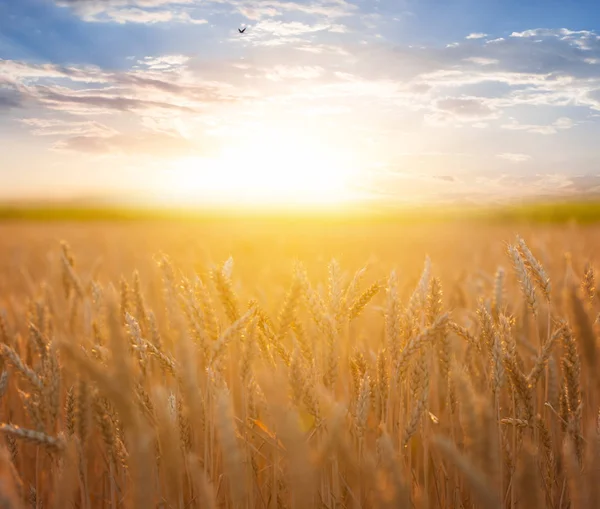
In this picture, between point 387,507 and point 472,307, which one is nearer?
point 387,507

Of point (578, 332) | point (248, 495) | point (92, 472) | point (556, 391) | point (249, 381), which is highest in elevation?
point (578, 332)

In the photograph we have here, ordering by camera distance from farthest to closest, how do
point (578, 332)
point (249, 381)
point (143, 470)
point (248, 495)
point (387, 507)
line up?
point (249, 381) < point (248, 495) < point (578, 332) < point (387, 507) < point (143, 470)

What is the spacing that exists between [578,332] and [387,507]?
0.85 metres

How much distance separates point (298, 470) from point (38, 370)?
1760mm

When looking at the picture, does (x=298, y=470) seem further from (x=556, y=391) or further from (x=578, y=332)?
(x=556, y=391)

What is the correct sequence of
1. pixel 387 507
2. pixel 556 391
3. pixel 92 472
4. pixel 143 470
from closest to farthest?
pixel 143 470
pixel 387 507
pixel 556 391
pixel 92 472

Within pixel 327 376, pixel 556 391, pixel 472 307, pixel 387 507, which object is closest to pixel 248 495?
pixel 327 376

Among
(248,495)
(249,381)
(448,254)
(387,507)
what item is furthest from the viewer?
(448,254)

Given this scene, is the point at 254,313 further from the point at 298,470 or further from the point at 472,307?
the point at 472,307

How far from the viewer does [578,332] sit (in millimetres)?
1550

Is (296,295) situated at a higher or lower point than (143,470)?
higher

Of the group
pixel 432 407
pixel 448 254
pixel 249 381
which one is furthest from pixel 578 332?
pixel 448 254

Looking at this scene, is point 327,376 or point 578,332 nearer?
point 578,332

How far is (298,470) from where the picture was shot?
3.31 ft
